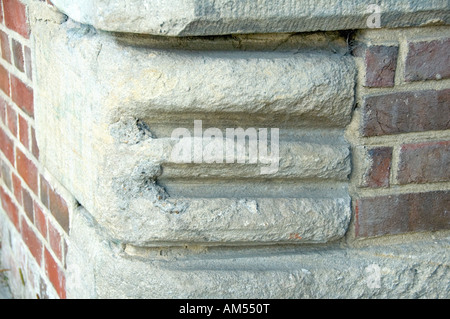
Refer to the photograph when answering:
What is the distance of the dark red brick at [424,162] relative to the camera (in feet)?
3.86

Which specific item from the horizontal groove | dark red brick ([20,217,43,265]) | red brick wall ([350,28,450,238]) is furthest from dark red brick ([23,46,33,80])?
red brick wall ([350,28,450,238])

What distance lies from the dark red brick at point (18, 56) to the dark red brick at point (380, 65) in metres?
0.98

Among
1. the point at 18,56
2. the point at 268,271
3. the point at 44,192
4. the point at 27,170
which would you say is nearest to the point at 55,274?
the point at 44,192

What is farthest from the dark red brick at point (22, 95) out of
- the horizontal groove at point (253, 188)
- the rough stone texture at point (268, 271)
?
the horizontal groove at point (253, 188)

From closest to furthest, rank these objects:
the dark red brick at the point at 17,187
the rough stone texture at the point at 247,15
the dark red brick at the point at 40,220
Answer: the rough stone texture at the point at 247,15, the dark red brick at the point at 40,220, the dark red brick at the point at 17,187

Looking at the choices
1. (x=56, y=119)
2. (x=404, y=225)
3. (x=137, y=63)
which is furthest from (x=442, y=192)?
(x=56, y=119)

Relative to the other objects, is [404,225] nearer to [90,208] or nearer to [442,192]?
[442,192]

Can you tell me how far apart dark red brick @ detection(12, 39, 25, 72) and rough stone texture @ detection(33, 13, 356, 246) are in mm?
504

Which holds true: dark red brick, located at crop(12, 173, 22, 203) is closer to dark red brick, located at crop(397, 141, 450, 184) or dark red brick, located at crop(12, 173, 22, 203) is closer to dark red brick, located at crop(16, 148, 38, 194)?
dark red brick, located at crop(16, 148, 38, 194)

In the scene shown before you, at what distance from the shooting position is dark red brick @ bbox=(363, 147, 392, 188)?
117cm

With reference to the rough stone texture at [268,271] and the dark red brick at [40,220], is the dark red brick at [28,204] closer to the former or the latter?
the dark red brick at [40,220]

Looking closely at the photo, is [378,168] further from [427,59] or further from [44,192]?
[44,192]

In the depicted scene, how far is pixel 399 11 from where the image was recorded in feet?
3.54

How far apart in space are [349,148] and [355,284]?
0.28m
